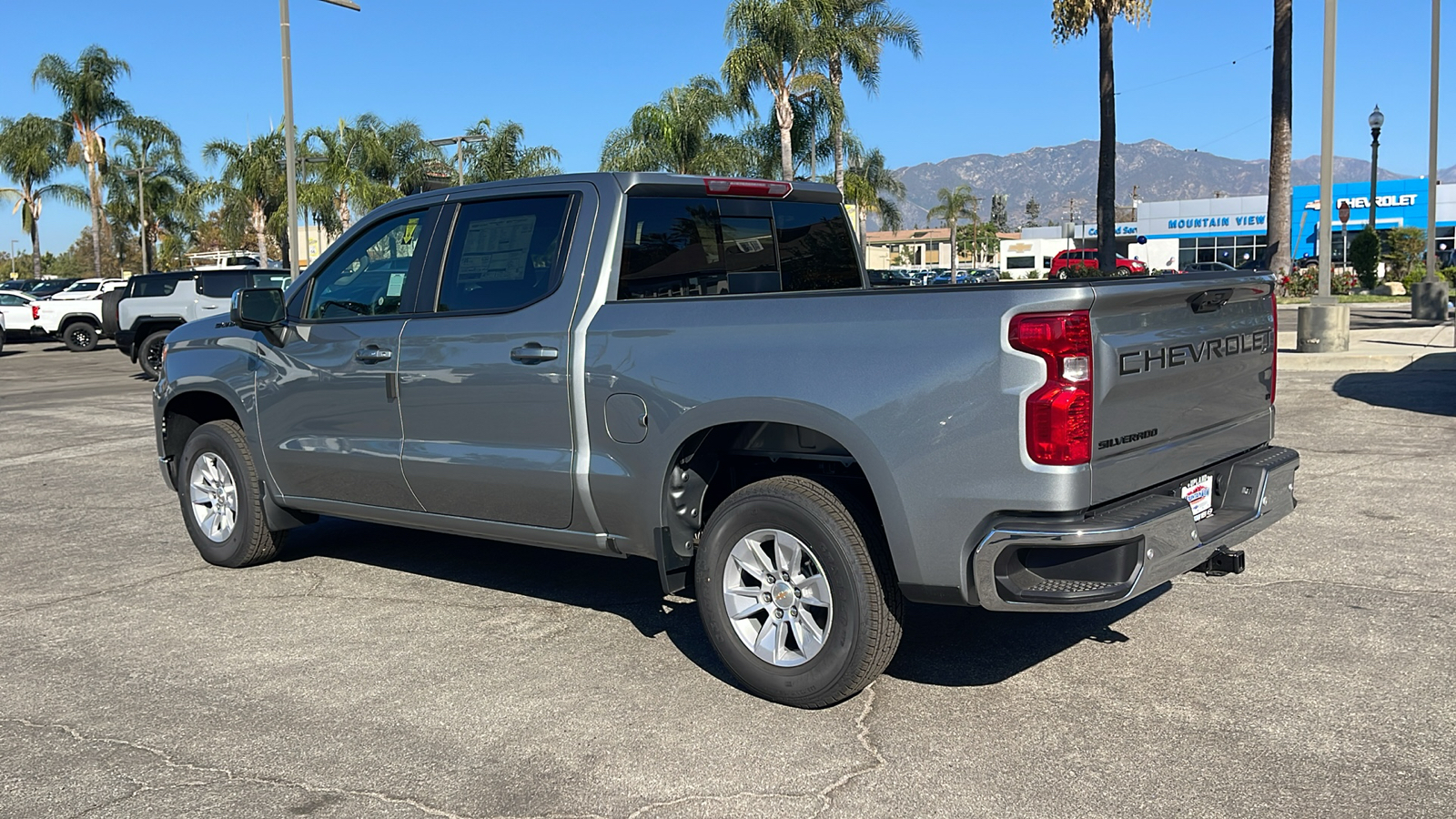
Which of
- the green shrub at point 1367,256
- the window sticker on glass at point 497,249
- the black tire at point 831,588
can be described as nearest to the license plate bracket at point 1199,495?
the black tire at point 831,588

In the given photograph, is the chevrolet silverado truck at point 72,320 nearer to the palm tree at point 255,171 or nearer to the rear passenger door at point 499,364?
the palm tree at point 255,171

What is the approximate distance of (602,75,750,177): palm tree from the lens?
130ft

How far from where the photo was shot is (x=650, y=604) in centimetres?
605

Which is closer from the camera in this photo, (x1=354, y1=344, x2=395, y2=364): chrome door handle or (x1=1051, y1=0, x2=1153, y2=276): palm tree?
(x1=354, y1=344, x2=395, y2=364): chrome door handle

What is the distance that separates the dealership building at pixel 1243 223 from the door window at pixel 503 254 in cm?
5783

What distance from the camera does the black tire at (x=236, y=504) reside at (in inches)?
266

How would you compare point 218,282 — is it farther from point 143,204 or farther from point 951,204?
point 951,204

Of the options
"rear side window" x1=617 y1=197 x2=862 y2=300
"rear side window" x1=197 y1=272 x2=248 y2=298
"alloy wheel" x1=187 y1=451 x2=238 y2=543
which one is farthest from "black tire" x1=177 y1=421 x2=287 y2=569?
"rear side window" x1=197 y1=272 x2=248 y2=298

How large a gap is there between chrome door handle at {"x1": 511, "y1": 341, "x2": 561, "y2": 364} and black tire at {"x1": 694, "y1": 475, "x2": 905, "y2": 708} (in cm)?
101

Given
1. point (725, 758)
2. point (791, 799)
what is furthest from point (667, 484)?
point (791, 799)

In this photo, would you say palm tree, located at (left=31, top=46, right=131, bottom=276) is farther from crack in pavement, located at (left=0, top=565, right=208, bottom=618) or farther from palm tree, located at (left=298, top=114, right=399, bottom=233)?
crack in pavement, located at (left=0, top=565, right=208, bottom=618)

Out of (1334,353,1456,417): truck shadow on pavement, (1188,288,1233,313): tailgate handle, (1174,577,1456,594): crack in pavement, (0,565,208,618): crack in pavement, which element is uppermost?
(1188,288,1233,313): tailgate handle

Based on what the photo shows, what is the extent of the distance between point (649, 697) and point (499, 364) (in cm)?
156

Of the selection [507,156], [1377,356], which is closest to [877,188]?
[507,156]
